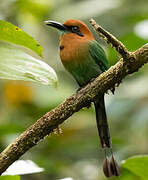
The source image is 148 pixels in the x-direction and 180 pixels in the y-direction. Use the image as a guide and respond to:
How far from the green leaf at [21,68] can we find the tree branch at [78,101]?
298mm

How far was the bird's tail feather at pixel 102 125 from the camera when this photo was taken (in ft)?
8.52

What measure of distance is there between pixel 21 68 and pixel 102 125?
1.28 m

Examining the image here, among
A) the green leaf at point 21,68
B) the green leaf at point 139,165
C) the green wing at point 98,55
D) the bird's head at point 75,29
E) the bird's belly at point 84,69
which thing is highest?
the bird's head at point 75,29

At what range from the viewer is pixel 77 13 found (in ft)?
13.9

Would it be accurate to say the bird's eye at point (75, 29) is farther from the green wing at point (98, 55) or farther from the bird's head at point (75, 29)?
the green wing at point (98, 55)

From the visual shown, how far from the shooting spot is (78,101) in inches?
75.3

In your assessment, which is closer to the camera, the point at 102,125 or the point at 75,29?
the point at 102,125

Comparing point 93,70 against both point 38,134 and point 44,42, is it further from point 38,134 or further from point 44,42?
point 44,42

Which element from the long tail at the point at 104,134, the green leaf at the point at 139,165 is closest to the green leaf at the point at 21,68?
the green leaf at the point at 139,165

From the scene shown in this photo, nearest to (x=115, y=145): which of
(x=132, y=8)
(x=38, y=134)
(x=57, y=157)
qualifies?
(x=57, y=157)

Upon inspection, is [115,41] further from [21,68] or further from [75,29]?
[75,29]

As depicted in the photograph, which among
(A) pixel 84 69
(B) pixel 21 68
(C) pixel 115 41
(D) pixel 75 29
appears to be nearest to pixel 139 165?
(C) pixel 115 41

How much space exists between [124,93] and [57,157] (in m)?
0.91

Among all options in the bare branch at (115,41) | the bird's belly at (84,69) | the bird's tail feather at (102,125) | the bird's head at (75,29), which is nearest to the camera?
the bare branch at (115,41)
